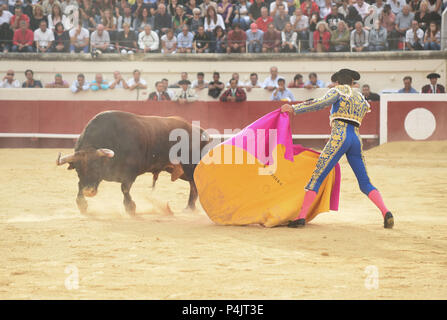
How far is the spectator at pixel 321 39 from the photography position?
41.4 feet

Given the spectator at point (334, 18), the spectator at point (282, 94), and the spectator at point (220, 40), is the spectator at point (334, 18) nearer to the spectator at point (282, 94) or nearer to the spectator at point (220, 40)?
the spectator at point (282, 94)

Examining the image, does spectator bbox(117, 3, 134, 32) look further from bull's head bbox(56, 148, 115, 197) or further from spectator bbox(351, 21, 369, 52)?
bull's head bbox(56, 148, 115, 197)

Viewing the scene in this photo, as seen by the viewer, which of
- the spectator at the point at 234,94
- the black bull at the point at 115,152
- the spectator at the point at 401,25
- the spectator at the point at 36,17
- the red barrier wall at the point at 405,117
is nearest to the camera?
the black bull at the point at 115,152

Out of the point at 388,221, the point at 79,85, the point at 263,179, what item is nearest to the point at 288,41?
the point at 79,85

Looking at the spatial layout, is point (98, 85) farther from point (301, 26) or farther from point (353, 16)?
point (353, 16)

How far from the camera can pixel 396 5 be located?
12828 millimetres

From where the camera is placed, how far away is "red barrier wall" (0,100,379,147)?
12.1m

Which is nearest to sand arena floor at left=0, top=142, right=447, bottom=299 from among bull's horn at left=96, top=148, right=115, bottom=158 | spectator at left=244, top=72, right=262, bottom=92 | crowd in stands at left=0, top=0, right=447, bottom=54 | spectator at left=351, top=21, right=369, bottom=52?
bull's horn at left=96, top=148, right=115, bottom=158

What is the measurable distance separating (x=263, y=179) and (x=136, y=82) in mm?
7739

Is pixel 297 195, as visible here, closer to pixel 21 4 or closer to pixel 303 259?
pixel 303 259

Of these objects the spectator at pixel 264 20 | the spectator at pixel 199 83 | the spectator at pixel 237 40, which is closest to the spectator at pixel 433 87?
the spectator at pixel 264 20

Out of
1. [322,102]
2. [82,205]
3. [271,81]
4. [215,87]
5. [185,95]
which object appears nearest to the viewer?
[322,102]

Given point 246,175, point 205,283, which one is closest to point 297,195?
point 246,175

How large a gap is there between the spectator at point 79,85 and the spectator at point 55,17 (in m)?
1.34
